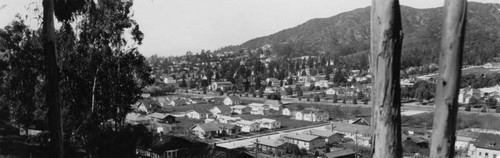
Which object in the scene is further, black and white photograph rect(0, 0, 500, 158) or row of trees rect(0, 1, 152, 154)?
row of trees rect(0, 1, 152, 154)

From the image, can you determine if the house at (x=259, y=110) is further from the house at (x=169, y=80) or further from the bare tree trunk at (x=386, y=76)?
the bare tree trunk at (x=386, y=76)

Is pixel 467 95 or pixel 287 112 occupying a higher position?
pixel 467 95

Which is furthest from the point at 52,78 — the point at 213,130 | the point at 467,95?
the point at 467,95

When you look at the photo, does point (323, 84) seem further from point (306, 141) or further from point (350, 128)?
point (306, 141)

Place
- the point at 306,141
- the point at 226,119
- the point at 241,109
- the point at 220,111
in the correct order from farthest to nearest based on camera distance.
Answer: the point at 241,109
the point at 220,111
the point at 226,119
the point at 306,141

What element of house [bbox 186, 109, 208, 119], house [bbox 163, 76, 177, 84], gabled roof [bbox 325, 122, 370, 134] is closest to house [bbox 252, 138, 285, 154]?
gabled roof [bbox 325, 122, 370, 134]

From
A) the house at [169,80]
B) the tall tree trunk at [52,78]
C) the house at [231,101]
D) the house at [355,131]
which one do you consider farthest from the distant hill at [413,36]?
the tall tree trunk at [52,78]

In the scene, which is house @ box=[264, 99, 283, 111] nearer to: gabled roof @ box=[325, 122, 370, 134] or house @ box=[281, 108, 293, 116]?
house @ box=[281, 108, 293, 116]
